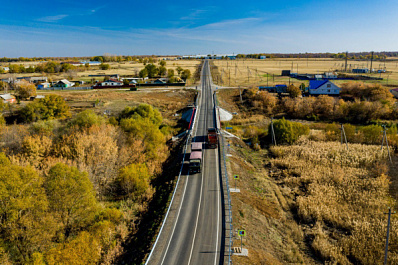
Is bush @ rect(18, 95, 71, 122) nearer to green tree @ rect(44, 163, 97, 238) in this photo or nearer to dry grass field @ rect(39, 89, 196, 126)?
dry grass field @ rect(39, 89, 196, 126)

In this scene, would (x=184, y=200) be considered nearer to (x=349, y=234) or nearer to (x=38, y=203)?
(x=38, y=203)

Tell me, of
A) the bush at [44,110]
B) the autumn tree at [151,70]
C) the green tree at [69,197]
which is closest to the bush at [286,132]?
the green tree at [69,197]

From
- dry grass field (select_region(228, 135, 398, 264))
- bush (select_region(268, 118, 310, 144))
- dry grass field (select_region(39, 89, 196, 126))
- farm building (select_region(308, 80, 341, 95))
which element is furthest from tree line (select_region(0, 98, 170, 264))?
farm building (select_region(308, 80, 341, 95))

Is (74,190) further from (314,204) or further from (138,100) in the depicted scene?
(138,100)

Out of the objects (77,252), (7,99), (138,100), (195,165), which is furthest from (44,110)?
(77,252)

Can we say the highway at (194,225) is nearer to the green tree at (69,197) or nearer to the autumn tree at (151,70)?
the green tree at (69,197)
